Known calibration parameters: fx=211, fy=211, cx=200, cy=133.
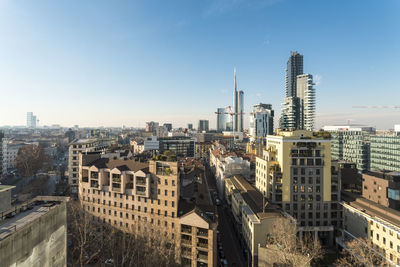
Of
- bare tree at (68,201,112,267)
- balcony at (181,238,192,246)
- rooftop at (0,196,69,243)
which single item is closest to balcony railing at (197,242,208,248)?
balcony at (181,238,192,246)

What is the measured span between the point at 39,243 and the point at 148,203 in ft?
96.4

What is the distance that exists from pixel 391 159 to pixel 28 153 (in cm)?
19787

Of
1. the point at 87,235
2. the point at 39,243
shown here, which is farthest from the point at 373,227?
the point at 87,235

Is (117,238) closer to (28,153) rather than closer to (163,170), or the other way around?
(163,170)

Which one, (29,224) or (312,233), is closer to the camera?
(29,224)

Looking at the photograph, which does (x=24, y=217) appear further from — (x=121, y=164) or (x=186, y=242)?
(x=121, y=164)

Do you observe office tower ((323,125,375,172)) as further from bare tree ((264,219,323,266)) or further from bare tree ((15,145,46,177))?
bare tree ((15,145,46,177))

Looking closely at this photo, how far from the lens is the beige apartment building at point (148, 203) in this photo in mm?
46188

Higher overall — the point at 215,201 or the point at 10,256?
the point at 10,256

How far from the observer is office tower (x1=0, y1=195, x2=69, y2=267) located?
69.2ft

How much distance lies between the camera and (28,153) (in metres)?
118

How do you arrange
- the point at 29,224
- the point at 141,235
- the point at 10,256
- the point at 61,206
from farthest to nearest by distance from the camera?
1. the point at 141,235
2. the point at 61,206
3. the point at 29,224
4. the point at 10,256

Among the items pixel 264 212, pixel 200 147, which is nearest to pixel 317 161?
pixel 264 212

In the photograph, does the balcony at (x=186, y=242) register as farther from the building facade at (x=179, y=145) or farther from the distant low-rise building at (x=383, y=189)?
the building facade at (x=179, y=145)
